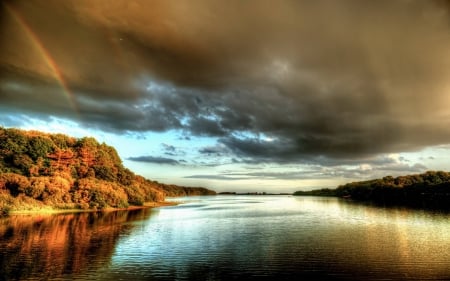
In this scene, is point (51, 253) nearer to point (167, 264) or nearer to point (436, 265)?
point (167, 264)

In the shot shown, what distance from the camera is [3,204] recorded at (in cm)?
8594

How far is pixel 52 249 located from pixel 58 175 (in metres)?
73.8

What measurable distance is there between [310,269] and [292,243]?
15625 millimetres

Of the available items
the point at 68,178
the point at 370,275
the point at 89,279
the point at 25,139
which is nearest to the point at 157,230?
the point at 89,279

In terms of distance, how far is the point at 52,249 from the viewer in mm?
43969

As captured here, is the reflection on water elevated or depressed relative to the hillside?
depressed

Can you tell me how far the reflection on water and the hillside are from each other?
29980 millimetres

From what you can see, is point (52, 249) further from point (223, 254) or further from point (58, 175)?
point (58, 175)

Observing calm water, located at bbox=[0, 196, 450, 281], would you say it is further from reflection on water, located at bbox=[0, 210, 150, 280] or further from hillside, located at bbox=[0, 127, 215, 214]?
hillside, located at bbox=[0, 127, 215, 214]

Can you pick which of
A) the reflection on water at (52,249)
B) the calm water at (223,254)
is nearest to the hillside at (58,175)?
the reflection on water at (52,249)

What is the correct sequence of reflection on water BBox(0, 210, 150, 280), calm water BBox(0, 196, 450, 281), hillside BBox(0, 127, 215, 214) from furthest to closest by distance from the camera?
hillside BBox(0, 127, 215, 214), reflection on water BBox(0, 210, 150, 280), calm water BBox(0, 196, 450, 281)

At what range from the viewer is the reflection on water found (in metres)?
33.2

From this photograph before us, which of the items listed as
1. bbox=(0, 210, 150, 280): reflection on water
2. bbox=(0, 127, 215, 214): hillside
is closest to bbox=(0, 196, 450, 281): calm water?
bbox=(0, 210, 150, 280): reflection on water

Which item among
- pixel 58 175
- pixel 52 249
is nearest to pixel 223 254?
pixel 52 249
